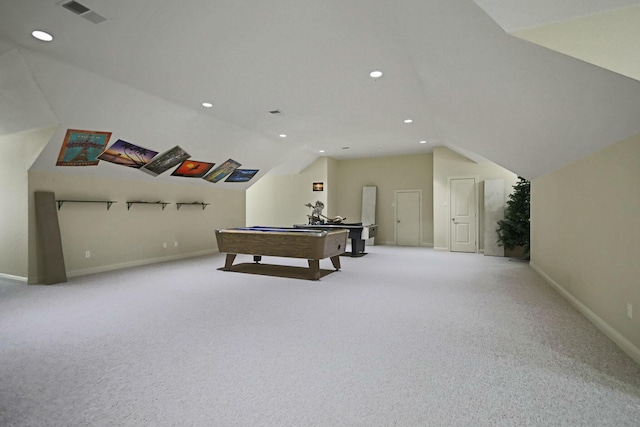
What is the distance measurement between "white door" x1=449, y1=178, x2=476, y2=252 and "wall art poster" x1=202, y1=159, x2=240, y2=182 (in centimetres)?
620

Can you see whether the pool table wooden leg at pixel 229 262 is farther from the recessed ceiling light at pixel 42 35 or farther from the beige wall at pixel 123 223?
the recessed ceiling light at pixel 42 35

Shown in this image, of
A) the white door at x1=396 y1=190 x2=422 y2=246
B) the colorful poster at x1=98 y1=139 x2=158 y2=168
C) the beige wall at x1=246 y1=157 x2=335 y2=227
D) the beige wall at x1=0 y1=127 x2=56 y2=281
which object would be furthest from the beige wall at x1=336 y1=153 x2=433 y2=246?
the beige wall at x1=0 y1=127 x2=56 y2=281

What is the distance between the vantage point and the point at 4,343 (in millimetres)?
2875

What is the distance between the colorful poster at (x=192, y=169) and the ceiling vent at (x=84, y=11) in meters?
4.25

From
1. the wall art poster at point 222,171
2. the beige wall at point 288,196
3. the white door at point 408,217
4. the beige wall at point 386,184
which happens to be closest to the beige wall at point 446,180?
the beige wall at point 386,184

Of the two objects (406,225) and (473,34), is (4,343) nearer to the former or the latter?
(473,34)

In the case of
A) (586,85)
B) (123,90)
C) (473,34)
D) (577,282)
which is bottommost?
(577,282)

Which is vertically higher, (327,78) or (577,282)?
(327,78)

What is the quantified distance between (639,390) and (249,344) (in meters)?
2.76

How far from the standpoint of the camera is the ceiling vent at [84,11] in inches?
113

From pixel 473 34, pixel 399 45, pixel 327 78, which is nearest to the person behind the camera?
pixel 473 34

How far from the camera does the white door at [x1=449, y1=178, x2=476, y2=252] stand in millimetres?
9398

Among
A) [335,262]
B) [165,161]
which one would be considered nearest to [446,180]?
[335,262]

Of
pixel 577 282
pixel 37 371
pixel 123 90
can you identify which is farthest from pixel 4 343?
pixel 577 282
